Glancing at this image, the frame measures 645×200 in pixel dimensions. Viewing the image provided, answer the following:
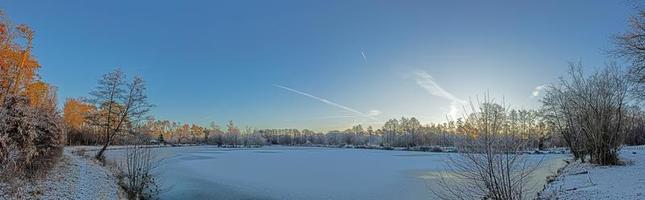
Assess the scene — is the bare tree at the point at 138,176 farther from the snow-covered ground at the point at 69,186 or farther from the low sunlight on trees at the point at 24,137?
the low sunlight on trees at the point at 24,137

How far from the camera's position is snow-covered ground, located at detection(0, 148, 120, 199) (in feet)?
28.7

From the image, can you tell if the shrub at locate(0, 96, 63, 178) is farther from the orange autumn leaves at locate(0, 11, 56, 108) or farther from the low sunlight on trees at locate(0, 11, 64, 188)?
the orange autumn leaves at locate(0, 11, 56, 108)

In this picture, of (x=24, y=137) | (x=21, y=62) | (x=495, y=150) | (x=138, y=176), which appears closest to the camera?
(x=495, y=150)

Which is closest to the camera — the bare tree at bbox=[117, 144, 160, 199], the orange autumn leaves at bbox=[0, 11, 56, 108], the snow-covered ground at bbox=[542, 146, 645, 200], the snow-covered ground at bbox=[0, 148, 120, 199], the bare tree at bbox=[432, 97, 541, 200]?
the bare tree at bbox=[432, 97, 541, 200]

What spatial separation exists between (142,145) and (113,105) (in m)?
14.9

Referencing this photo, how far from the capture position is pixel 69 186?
34.5 feet

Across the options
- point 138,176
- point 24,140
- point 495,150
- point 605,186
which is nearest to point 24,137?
point 24,140

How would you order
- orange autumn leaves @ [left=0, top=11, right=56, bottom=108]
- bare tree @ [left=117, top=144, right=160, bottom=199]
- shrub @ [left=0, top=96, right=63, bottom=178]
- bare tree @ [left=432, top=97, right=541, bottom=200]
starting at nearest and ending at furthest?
bare tree @ [left=432, top=97, right=541, bottom=200], shrub @ [left=0, top=96, right=63, bottom=178], bare tree @ [left=117, top=144, right=160, bottom=199], orange autumn leaves @ [left=0, top=11, right=56, bottom=108]

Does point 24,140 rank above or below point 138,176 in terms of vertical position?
above

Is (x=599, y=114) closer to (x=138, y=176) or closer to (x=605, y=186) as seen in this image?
(x=605, y=186)

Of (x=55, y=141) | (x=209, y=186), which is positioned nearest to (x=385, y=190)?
(x=209, y=186)

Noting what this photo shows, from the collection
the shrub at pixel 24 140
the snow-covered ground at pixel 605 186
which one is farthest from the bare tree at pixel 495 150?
the shrub at pixel 24 140

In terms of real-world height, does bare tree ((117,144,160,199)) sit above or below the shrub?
below

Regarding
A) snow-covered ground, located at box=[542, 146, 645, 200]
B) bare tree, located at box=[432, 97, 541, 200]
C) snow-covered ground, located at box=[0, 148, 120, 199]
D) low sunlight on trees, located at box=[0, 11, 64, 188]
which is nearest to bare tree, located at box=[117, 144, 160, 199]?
snow-covered ground, located at box=[0, 148, 120, 199]
